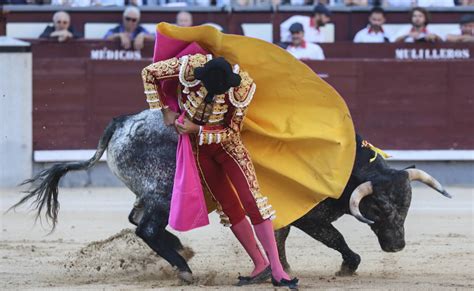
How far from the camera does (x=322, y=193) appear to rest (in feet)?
17.9

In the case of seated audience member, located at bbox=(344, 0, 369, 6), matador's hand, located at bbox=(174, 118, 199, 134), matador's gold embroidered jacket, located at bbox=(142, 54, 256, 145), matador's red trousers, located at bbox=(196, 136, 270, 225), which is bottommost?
seated audience member, located at bbox=(344, 0, 369, 6)

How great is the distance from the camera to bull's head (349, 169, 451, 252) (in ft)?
18.1

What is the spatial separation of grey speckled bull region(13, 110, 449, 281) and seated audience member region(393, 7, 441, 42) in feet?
15.0

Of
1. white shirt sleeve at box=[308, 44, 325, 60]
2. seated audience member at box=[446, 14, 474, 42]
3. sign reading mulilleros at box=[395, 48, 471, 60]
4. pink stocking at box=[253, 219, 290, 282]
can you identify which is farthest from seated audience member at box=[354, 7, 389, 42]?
pink stocking at box=[253, 219, 290, 282]

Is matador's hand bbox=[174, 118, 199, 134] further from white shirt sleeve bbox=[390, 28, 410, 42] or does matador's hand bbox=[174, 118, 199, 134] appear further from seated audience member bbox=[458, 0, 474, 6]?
seated audience member bbox=[458, 0, 474, 6]

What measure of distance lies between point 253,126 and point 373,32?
508cm

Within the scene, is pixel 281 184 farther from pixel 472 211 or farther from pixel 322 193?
pixel 472 211

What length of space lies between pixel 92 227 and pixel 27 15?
3.11m

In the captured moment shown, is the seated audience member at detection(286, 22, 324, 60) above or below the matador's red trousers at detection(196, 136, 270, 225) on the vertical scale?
below

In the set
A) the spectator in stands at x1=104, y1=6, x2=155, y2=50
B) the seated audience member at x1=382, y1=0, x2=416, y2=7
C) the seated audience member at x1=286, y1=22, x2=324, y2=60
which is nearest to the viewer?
the seated audience member at x1=286, y1=22, x2=324, y2=60

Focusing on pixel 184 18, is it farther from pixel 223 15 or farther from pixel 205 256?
pixel 205 256

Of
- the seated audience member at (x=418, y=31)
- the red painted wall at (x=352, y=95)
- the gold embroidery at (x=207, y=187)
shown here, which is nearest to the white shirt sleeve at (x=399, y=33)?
the seated audience member at (x=418, y=31)

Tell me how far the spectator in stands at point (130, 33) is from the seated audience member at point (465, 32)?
8.57 ft

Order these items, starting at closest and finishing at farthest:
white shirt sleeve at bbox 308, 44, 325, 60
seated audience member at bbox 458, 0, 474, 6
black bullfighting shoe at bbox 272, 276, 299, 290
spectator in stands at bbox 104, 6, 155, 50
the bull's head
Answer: black bullfighting shoe at bbox 272, 276, 299, 290 → the bull's head → spectator in stands at bbox 104, 6, 155, 50 → white shirt sleeve at bbox 308, 44, 325, 60 → seated audience member at bbox 458, 0, 474, 6
